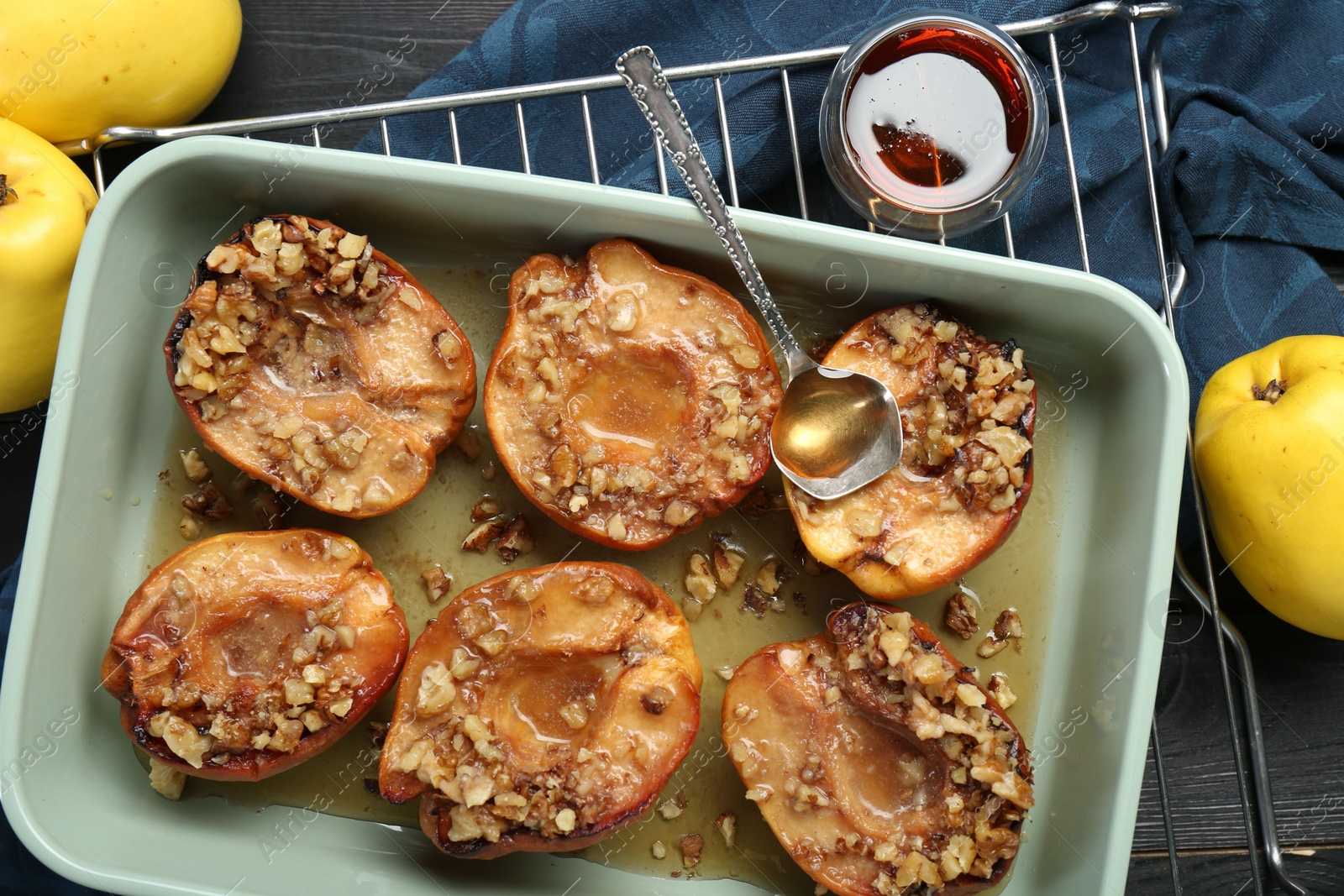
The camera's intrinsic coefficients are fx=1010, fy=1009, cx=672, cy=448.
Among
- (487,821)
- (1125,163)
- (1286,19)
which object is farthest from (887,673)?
(1286,19)

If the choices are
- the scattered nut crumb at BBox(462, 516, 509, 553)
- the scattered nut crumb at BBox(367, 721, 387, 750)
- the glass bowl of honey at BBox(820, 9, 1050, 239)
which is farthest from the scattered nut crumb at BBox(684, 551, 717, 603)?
the glass bowl of honey at BBox(820, 9, 1050, 239)

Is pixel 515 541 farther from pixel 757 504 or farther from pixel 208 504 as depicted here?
pixel 208 504

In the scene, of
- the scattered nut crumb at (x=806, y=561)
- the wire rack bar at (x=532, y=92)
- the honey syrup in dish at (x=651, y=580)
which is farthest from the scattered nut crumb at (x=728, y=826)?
the wire rack bar at (x=532, y=92)

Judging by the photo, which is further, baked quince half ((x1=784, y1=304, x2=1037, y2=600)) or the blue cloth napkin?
the blue cloth napkin

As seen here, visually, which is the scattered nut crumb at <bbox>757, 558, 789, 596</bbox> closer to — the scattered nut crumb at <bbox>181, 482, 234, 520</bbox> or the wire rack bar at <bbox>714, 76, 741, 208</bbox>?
the wire rack bar at <bbox>714, 76, 741, 208</bbox>

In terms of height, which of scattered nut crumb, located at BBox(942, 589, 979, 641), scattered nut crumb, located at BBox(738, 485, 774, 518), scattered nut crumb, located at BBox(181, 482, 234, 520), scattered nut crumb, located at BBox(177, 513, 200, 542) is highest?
scattered nut crumb, located at BBox(181, 482, 234, 520)

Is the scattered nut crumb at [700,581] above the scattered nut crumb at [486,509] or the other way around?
the other way around

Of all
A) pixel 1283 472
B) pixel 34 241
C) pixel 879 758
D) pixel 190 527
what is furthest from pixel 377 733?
pixel 1283 472

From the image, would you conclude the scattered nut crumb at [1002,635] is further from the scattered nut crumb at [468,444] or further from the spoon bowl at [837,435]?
the scattered nut crumb at [468,444]
